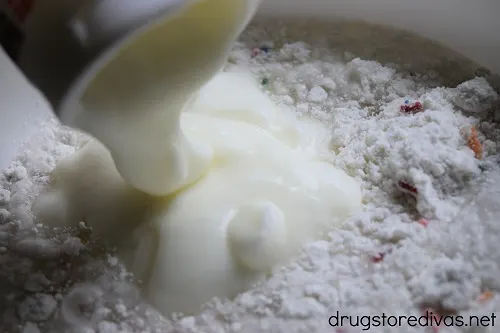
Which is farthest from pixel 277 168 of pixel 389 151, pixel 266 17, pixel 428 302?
pixel 266 17

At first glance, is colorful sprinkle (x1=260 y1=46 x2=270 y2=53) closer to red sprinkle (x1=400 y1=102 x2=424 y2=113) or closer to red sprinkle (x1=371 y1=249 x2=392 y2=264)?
red sprinkle (x1=400 y1=102 x2=424 y2=113)

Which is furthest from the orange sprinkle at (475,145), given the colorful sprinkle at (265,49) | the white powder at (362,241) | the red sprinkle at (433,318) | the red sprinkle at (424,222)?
the colorful sprinkle at (265,49)

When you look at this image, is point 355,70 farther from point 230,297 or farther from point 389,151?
point 230,297

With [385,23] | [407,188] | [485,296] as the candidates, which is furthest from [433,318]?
[385,23]

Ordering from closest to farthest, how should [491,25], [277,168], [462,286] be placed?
[462,286] < [277,168] < [491,25]

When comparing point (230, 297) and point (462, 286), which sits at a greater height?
point (462, 286)

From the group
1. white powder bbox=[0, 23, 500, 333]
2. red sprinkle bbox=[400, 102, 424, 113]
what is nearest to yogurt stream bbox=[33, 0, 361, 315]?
white powder bbox=[0, 23, 500, 333]

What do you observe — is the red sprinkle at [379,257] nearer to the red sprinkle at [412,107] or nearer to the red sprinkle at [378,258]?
the red sprinkle at [378,258]
